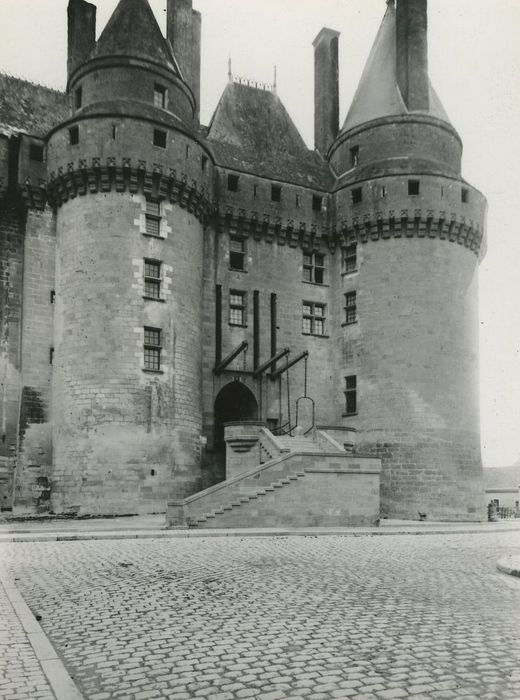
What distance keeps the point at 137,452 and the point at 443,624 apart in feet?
64.6

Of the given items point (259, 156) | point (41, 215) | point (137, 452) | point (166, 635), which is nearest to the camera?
point (166, 635)

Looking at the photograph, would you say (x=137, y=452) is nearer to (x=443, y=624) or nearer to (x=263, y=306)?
(x=263, y=306)

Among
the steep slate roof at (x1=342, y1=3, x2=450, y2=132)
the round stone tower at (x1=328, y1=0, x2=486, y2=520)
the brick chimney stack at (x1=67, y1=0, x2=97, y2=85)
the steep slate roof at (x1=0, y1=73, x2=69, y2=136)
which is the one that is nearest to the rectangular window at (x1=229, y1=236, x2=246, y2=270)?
the round stone tower at (x1=328, y1=0, x2=486, y2=520)

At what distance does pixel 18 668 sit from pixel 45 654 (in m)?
0.45

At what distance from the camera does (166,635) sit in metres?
6.99

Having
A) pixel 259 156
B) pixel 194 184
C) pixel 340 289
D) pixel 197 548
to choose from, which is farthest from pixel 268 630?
pixel 259 156

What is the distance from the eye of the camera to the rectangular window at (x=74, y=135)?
27891mm

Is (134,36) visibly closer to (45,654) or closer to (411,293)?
(411,293)

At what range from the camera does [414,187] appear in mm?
32719

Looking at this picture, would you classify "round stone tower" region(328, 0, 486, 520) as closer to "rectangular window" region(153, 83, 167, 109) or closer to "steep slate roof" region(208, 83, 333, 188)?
"steep slate roof" region(208, 83, 333, 188)

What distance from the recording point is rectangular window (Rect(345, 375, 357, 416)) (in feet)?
108

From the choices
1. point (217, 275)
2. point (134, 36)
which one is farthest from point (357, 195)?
Result: point (134, 36)

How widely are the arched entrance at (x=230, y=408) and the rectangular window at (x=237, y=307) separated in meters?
2.68

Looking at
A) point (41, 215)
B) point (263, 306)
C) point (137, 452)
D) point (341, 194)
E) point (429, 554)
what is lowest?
point (429, 554)
